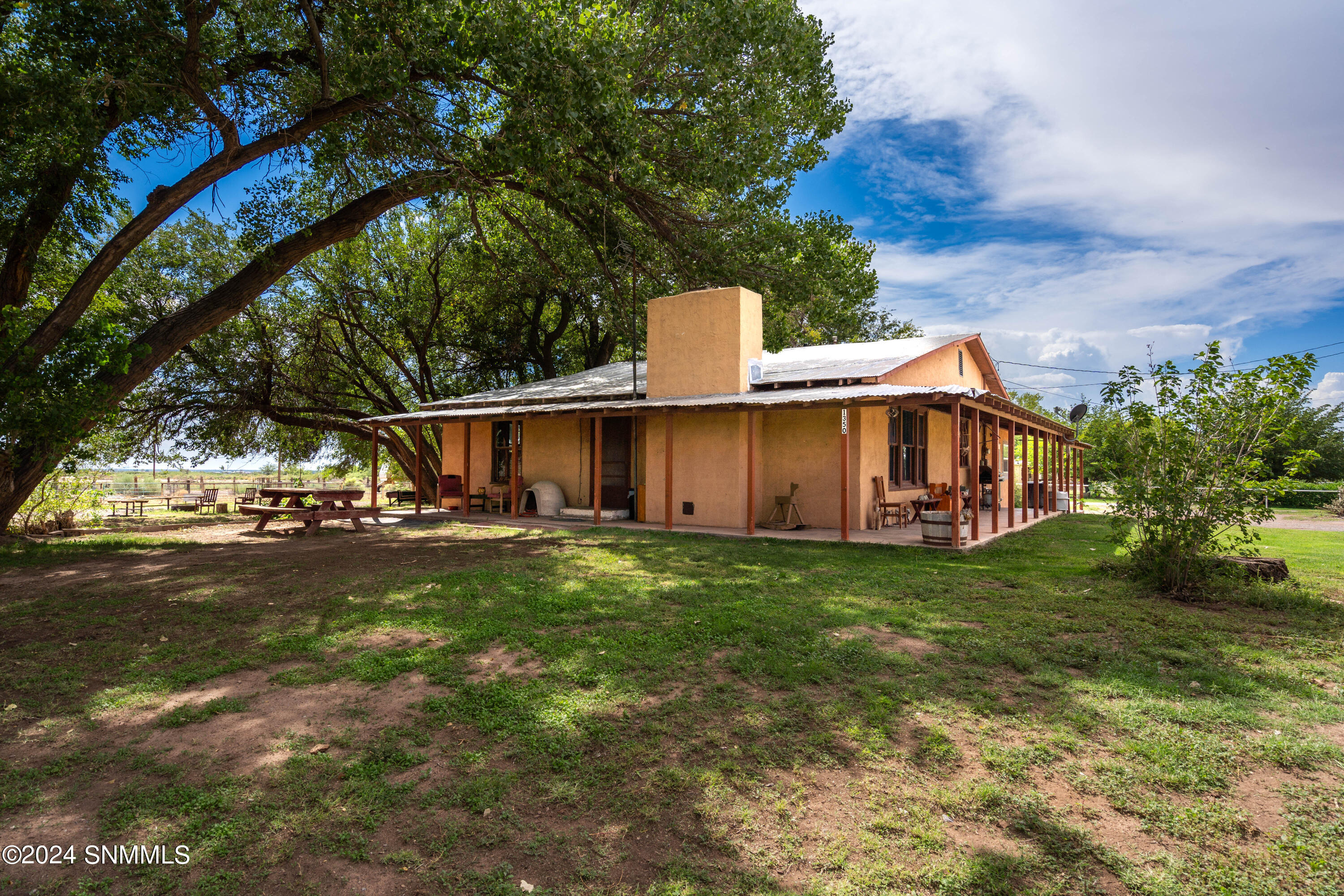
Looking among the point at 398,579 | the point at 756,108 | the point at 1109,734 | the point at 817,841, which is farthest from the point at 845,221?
the point at 817,841

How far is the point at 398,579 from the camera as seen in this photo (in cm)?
777

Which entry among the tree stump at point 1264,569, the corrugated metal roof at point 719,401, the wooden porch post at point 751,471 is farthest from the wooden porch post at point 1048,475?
the tree stump at point 1264,569

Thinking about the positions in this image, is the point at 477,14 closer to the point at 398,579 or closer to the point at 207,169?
the point at 207,169

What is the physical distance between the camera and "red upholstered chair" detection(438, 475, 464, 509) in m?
17.5

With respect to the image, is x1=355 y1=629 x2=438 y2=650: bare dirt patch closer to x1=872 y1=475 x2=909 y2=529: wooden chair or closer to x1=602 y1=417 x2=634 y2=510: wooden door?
x1=872 y1=475 x2=909 y2=529: wooden chair

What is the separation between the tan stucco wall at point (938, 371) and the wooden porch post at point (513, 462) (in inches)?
338

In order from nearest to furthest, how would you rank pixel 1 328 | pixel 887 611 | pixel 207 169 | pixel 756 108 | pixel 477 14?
pixel 887 611, pixel 477 14, pixel 1 328, pixel 207 169, pixel 756 108

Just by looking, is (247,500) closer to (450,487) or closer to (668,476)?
(450,487)

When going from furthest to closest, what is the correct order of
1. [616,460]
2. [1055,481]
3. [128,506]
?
1. [128,506]
2. [1055,481]
3. [616,460]

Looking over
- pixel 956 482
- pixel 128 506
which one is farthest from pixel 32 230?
pixel 128 506

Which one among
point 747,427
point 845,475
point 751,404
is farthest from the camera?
point 747,427

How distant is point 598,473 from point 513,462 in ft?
11.9

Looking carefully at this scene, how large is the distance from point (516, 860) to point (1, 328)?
10.1 m

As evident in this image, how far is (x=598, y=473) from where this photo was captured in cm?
1399
